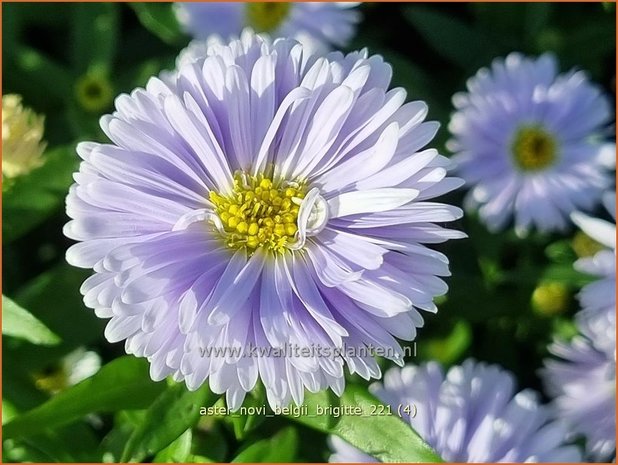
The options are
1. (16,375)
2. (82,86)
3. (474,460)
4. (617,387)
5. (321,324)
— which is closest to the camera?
(321,324)

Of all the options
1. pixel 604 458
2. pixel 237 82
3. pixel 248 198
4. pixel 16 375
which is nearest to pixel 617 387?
pixel 604 458

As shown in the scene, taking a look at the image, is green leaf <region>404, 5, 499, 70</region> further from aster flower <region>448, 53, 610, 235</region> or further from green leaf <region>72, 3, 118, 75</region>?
green leaf <region>72, 3, 118, 75</region>

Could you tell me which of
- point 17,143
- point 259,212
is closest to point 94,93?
point 17,143

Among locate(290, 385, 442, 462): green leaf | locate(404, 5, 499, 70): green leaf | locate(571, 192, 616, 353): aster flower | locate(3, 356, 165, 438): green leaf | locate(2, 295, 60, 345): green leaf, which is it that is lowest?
locate(290, 385, 442, 462): green leaf

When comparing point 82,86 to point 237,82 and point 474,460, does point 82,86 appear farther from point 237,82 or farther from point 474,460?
point 474,460

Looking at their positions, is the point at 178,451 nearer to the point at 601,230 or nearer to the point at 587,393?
the point at 601,230

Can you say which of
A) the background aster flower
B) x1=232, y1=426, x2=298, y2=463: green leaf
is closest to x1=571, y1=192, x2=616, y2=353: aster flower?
the background aster flower
